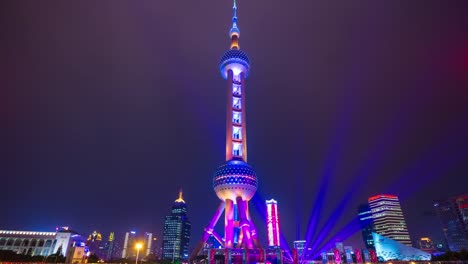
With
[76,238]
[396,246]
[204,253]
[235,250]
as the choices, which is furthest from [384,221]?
[76,238]

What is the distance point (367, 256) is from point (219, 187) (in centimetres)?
3909

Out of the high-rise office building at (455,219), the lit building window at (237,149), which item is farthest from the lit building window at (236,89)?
the high-rise office building at (455,219)

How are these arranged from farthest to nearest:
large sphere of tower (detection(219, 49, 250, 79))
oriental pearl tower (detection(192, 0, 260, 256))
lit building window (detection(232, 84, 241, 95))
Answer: large sphere of tower (detection(219, 49, 250, 79)) → lit building window (detection(232, 84, 241, 95)) → oriental pearl tower (detection(192, 0, 260, 256))

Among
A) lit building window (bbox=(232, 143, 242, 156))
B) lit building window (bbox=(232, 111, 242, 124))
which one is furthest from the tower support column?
lit building window (bbox=(232, 111, 242, 124))

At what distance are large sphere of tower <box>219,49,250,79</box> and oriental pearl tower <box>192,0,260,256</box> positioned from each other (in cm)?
32

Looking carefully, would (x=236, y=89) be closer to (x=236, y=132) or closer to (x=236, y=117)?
(x=236, y=117)

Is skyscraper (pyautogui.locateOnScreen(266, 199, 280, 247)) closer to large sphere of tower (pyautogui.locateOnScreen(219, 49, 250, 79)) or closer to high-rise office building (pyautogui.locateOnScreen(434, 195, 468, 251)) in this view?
large sphere of tower (pyautogui.locateOnScreen(219, 49, 250, 79))

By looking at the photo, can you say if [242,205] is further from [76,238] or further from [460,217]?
[460,217]

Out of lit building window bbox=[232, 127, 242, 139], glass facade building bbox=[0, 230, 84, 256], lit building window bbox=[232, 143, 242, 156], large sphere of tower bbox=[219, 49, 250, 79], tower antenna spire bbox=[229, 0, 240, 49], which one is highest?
tower antenna spire bbox=[229, 0, 240, 49]

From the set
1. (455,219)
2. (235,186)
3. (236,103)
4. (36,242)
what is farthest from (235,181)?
(455,219)

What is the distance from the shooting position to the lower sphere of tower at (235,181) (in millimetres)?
80312

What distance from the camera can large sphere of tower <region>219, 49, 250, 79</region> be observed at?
98188 mm

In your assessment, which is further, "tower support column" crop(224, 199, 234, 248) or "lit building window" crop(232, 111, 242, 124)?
"lit building window" crop(232, 111, 242, 124)

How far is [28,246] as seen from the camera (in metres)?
92.2
